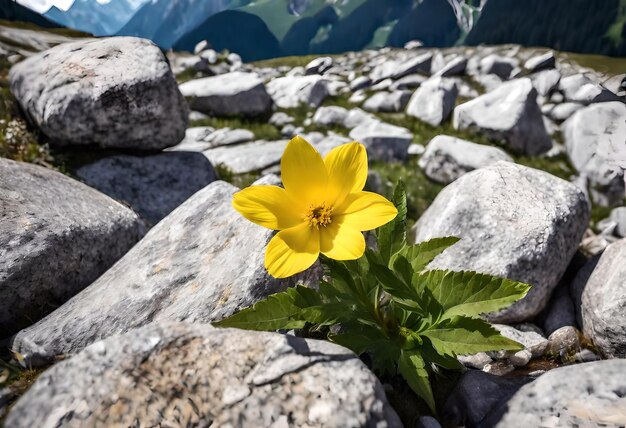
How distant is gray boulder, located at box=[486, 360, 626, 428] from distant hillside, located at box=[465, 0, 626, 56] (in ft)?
117

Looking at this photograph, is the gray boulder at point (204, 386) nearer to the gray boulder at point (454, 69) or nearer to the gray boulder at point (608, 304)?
the gray boulder at point (608, 304)

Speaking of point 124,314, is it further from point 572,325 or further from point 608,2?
point 608,2

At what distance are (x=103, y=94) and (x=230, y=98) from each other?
30.4 feet

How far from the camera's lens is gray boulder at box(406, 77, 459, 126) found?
1498cm

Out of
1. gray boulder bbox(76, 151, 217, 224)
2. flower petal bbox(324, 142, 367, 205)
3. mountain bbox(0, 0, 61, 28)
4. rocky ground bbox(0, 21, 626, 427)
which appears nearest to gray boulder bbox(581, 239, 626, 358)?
rocky ground bbox(0, 21, 626, 427)

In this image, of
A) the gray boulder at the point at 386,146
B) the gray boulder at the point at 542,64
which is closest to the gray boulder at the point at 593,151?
the gray boulder at the point at 386,146

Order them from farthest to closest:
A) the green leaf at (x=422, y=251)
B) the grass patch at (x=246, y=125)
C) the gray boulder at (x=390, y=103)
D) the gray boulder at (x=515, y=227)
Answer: the gray boulder at (x=390, y=103), the grass patch at (x=246, y=125), the gray boulder at (x=515, y=227), the green leaf at (x=422, y=251)

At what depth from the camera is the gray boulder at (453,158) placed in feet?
30.4

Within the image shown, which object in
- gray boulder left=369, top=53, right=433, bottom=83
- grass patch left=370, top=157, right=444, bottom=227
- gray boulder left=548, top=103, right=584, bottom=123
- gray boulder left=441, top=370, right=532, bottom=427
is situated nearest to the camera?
gray boulder left=441, top=370, right=532, bottom=427

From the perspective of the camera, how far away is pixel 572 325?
14.7 feet

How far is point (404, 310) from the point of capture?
2.93 m

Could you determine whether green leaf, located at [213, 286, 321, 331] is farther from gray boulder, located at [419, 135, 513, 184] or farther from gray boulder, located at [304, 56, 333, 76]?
gray boulder, located at [304, 56, 333, 76]

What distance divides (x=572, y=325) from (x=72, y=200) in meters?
6.15

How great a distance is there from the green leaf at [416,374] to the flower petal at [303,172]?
1258 mm
